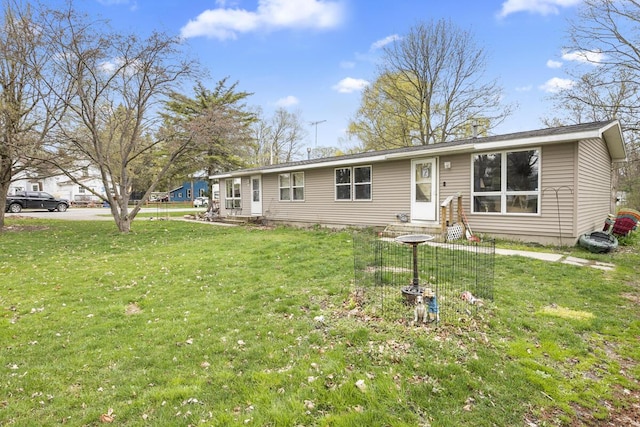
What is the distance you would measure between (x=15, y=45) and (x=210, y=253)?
10.5 metres

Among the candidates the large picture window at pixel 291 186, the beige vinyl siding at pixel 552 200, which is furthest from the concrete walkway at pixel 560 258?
the large picture window at pixel 291 186

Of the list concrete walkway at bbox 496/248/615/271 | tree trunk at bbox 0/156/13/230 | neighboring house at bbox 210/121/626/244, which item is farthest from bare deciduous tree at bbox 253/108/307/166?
concrete walkway at bbox 496/248/615/271

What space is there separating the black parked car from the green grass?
23.4 meters

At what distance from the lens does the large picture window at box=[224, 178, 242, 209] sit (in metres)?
18.1

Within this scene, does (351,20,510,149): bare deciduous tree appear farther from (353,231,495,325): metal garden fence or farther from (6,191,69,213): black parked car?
(6,191,69,213): black parked car

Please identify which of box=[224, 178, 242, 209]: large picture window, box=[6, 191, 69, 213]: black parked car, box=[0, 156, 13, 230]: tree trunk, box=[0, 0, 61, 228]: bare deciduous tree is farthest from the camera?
box=[6, 191, 69, 213]: black parked car

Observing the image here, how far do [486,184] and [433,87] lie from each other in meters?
13.2

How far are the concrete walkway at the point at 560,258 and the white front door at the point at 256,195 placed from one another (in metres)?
11.3

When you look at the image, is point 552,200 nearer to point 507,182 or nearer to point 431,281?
point 507,182

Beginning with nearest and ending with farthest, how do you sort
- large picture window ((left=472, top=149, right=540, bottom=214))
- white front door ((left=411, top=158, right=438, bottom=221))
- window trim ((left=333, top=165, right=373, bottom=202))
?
large picture window ((left=472, top=149, right=540, bottom=214)) < white front door ((left=411, top=158, right=438, bottom=221)) < window trim ((left=333, top=165, right=373, bottom=202))

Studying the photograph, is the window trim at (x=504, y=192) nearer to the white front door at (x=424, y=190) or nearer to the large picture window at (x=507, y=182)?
the large picture window at (x=507, y=182)

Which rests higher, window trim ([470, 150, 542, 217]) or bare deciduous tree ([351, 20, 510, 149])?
bare deciduous tree ([351, 20, 510, 149])

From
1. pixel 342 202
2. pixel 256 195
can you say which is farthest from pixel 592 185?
pixel 256 195

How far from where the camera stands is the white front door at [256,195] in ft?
54.5
